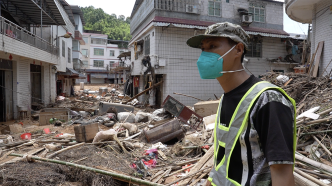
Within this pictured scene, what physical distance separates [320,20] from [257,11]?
26.0ft

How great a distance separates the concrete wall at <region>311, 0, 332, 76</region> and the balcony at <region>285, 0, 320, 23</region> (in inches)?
14.8

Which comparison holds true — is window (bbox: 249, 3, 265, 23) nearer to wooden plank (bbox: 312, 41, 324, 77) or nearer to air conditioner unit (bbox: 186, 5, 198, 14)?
air conditioner unit (bbox: 186, 5, 198, 14)

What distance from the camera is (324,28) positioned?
34.2 ft

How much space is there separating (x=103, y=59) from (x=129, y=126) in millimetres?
45102

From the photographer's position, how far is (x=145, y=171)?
532cm

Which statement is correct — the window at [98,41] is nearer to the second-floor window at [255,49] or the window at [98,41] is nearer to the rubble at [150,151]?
the second-floor window at [255,49]

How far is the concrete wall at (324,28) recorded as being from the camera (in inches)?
397

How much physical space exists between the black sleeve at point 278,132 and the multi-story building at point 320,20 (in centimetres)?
1041

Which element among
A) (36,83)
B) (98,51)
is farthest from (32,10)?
(98,51)

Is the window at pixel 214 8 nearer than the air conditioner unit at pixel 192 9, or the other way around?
the air conditioner unit at pixel 192 9

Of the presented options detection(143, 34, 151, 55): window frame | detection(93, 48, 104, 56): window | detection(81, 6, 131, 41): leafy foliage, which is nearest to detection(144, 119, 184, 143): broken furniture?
detection(143, 34, 151, 55): window frame

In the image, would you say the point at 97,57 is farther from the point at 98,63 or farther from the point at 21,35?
the point at 21,35

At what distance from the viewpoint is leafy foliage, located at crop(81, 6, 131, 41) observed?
197 feet

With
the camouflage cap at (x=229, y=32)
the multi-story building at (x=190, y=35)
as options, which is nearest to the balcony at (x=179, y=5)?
the multi-story building at (x=190, y=35)
